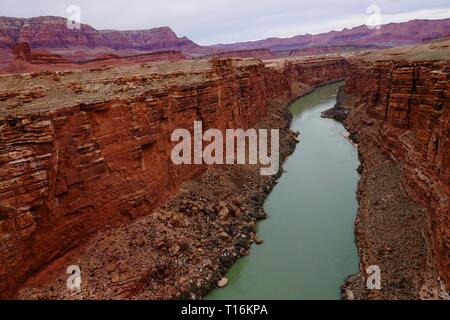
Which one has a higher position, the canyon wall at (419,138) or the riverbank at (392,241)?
the canyon wall at (419,138)

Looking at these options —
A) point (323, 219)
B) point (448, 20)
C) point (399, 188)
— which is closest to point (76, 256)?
point (323, 219)

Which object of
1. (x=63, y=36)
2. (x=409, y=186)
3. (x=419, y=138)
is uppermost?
(x=63, y=36)

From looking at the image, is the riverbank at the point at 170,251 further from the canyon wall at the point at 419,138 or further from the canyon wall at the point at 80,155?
the canyon wall at the point at 419,138

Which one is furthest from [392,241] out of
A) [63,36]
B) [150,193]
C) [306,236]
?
[63,36]

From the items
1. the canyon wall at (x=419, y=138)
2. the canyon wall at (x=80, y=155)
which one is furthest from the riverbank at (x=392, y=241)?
the canyon wall at (x=80, y=155)

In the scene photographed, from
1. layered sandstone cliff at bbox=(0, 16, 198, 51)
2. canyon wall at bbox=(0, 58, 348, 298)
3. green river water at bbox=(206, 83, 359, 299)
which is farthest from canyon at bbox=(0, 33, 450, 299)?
layered sandstone cliff at bbox=(0, 16, 198, 51)

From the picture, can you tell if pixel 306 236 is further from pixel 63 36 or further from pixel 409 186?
pixel 63 36
